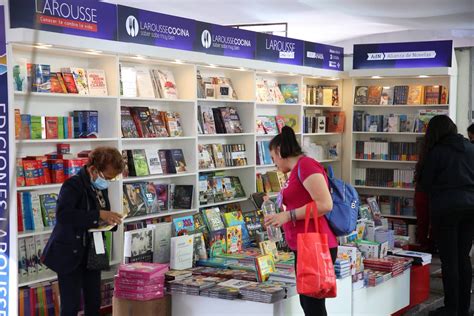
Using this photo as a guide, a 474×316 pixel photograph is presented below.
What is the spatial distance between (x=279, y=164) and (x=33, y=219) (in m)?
2.20

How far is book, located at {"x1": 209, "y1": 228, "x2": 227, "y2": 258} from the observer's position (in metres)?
4.98

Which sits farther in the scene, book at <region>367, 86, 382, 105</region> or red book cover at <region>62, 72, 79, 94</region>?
book at <region>367, 86, 382, 105</region>

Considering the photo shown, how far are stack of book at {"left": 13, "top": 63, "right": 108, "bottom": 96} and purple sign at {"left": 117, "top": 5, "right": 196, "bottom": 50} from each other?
1.32 feet

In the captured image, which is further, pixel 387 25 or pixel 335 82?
pixel 387 25

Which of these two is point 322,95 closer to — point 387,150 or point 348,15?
point 387,150

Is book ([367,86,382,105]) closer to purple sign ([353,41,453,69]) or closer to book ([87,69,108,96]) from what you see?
purple sign ([353,41,453,69])

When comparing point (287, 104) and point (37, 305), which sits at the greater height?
point (287, 104)

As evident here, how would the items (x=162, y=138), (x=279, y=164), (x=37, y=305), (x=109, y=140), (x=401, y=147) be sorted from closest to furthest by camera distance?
1. (x=279, y=164)
2. (x=37, y=305)
3. (x=109, y=140)
4. (x=162, y=138)
5. (x=401, y=147)

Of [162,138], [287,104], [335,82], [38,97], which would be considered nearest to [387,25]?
[335,82]

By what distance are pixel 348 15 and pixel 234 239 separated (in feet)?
18.8

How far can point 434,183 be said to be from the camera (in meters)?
4.67

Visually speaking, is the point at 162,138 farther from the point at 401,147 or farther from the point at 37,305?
the point at 401,147

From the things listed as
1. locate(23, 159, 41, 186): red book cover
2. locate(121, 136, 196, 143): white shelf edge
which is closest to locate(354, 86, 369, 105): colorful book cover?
locate(121, 136, 196, 143): white shelf edge

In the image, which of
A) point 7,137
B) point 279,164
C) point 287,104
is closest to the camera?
point 279,164
